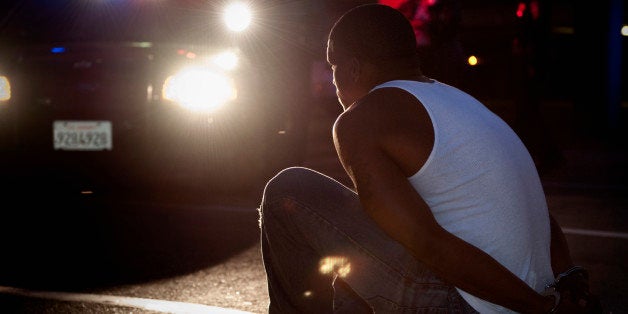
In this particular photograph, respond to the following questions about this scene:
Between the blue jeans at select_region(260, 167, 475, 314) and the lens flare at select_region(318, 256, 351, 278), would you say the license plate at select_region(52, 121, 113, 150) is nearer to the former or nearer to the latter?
the blue jeans at select_region(260, 167, 475, 314)

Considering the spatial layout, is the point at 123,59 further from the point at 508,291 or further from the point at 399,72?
the point at 508,291

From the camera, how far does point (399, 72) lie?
7.72ft

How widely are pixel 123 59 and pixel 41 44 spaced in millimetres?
784

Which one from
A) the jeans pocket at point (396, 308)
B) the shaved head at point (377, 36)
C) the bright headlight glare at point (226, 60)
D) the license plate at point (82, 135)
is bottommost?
the license plate at point (82, 135)

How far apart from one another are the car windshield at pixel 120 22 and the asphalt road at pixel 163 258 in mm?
1291

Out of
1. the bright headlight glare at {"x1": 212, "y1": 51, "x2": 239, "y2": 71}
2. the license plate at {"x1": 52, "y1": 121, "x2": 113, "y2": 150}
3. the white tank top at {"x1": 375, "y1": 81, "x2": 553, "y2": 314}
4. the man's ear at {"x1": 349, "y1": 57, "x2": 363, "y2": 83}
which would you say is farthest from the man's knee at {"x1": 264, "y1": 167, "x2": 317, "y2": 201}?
the bright headlight glare at {"x1": 212, "y1": 51, "x2": 239, "y2": 71}

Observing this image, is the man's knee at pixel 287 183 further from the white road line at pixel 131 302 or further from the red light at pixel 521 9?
the red light at pixel 521 9

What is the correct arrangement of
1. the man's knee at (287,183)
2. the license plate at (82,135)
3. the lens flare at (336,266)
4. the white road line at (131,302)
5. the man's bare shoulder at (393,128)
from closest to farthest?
the man's bare shoulder at (393,128), the lens flare at (336,266), the man's knee at (287,183), the white road line at (131,302), the license plate at (82,135)

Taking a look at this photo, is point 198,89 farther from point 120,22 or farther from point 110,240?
point 110,240

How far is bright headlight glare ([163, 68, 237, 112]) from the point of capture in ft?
19.5

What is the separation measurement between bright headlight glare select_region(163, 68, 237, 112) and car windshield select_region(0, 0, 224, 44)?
410mm

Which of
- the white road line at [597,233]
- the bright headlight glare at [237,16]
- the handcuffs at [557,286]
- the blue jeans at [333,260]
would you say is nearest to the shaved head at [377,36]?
the blue jeans at [333,260]

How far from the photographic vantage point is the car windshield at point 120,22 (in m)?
6.36

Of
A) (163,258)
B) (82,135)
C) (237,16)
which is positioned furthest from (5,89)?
(163,258)
